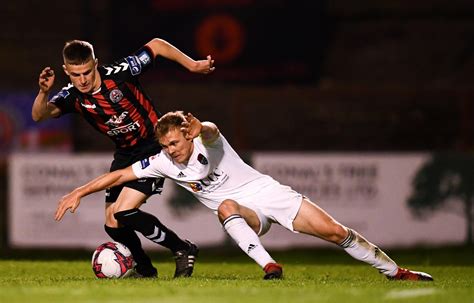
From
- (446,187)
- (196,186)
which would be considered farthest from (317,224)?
(446,187)

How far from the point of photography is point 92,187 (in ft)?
26.4

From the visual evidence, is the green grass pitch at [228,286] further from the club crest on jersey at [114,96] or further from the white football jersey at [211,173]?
the club crest on jersey at [114,96]

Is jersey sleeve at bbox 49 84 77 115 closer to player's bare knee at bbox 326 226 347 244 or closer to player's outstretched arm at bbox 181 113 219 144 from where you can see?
player's outstretched arm at bbox 181 113 219 144

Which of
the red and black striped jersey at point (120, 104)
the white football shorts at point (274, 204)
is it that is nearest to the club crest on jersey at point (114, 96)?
the red and black striped jersey at point (120, 104)

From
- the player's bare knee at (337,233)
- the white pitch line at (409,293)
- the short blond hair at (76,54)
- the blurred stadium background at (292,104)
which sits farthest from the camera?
the blurred stadium background at (292,104)

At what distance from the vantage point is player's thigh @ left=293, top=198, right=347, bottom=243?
800 centimetres

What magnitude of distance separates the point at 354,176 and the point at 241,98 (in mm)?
3511

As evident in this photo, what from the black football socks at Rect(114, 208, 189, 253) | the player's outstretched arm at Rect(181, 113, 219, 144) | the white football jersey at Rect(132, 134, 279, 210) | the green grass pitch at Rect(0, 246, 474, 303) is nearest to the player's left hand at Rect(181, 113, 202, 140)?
the player's outstretched arm at Rect(181, 113, 219, 144)

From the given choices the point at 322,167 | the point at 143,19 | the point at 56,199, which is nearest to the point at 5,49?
the point at 143,19

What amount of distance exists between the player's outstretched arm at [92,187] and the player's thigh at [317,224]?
1253 millimetres

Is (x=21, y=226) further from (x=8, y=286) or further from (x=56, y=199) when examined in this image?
(x=8, y=286)

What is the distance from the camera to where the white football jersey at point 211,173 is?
820 cm

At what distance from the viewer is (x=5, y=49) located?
20.3m

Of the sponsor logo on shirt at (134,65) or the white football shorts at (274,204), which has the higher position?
the sponsor logo on shirt at (134,65)
